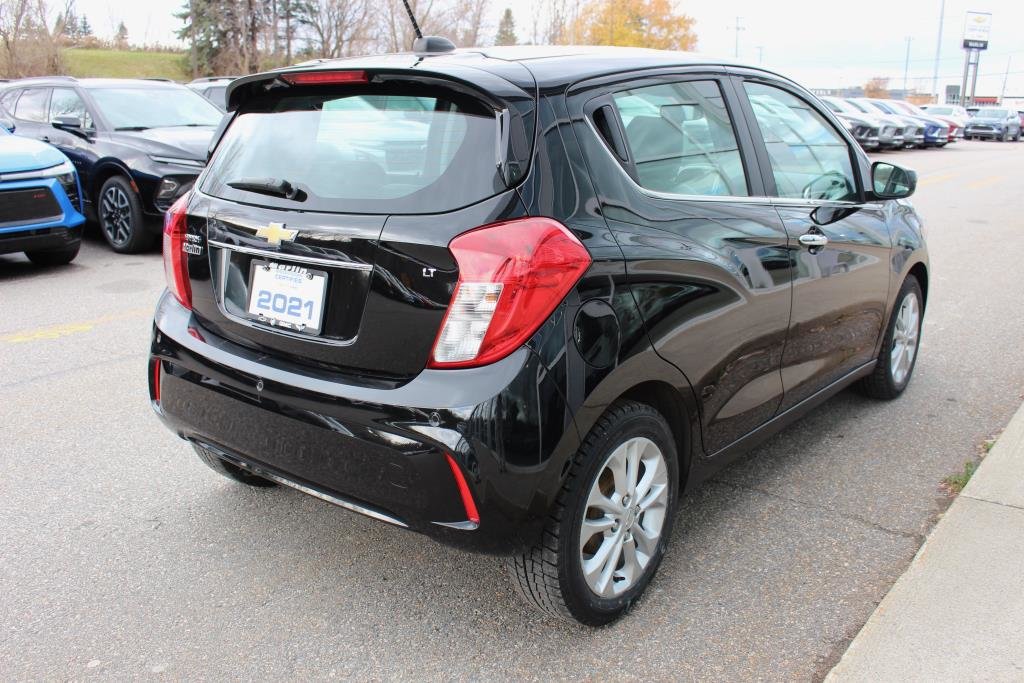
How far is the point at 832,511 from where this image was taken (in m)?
3.55

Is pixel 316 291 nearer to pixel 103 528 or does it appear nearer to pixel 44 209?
pixel 103 528

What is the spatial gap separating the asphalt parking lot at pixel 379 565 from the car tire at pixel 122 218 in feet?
13.8

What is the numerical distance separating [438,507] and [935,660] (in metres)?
1.50

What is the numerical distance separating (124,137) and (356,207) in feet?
25.4

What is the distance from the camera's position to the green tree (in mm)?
82387

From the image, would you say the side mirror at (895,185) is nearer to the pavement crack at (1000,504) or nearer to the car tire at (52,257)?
the pavement crack at (1000,504)

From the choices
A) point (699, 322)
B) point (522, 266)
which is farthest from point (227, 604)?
point (699, 322)

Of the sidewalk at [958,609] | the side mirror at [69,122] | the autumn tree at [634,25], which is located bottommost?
the sidewalk at [958,609]

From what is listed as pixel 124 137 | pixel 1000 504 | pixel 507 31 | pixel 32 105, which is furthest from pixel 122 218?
pixel 507 31

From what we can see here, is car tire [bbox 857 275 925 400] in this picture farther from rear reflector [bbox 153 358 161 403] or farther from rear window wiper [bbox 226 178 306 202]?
rear reflector [bbox 153 358 161 403]

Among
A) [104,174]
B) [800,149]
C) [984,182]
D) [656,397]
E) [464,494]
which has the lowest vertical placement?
[984,182]

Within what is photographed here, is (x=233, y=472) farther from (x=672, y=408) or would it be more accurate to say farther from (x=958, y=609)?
(x=958, y=609)

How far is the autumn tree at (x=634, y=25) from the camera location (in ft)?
180

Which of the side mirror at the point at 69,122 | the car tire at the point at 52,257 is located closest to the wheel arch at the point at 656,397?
the car tire at the point at 52,257
